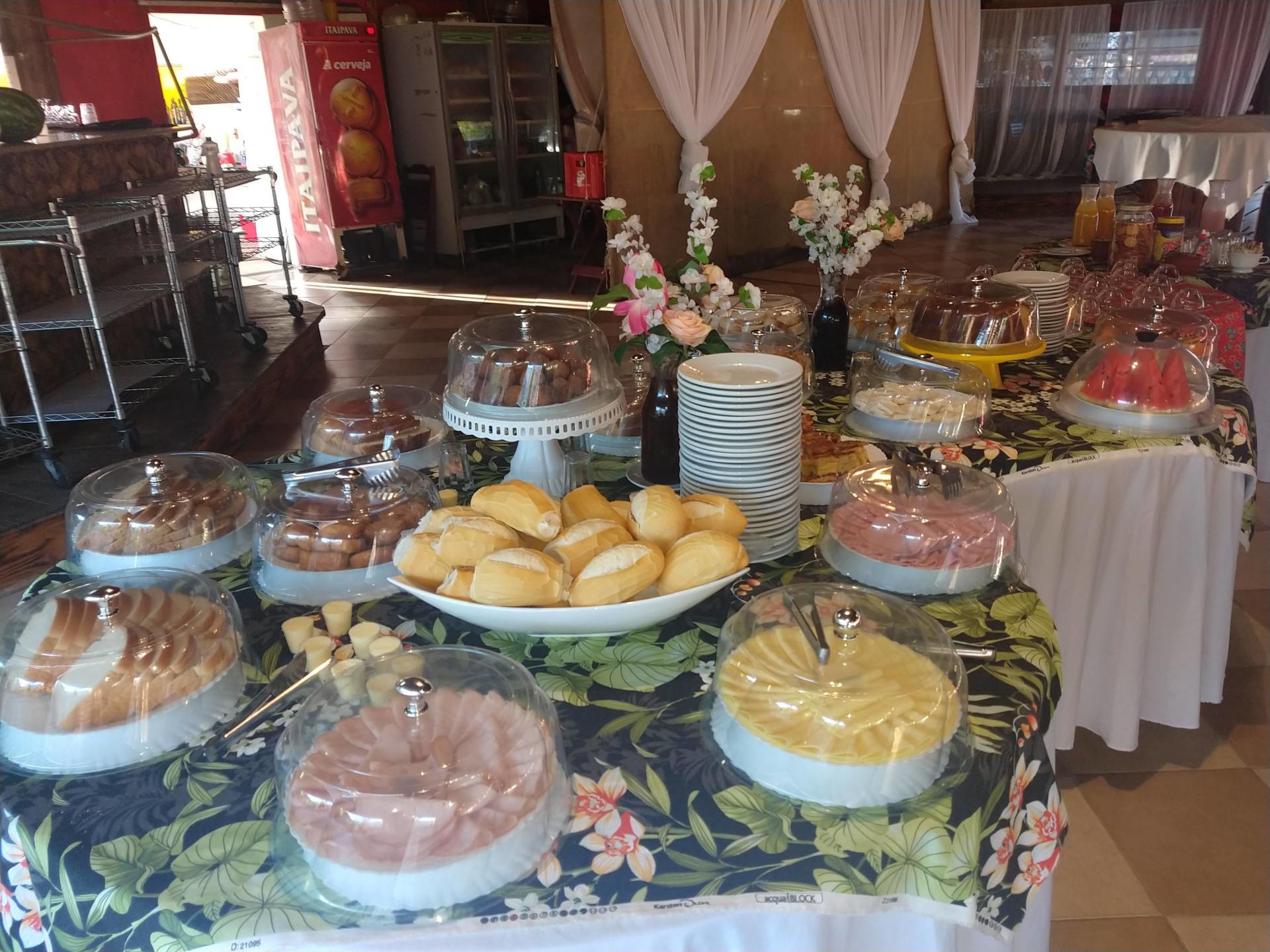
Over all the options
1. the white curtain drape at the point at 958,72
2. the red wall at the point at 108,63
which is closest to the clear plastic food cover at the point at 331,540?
the red wall at the point at 108,63

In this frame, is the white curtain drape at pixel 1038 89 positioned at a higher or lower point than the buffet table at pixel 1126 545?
higher

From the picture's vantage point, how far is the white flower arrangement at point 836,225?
209 cm

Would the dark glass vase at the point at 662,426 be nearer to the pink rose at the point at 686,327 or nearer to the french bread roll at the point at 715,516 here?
the pink rose at the point at 686,327

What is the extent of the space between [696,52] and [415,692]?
5550 mm

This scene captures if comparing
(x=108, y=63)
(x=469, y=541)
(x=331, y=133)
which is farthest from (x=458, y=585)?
(x=331, y=133)

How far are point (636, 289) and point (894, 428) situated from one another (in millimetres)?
691

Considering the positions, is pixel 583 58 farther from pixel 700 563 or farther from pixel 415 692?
pixel 415 692

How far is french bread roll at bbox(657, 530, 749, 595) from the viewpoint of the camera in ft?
3.36

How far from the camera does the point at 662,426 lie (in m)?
1.44

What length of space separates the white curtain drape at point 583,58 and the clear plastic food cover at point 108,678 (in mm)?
5309

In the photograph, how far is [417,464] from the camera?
1569mm

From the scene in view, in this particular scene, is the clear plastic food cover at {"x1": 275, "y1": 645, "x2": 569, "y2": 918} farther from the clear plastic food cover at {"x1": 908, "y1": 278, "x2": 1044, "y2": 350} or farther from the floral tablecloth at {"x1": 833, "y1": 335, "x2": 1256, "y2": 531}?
the clear plastic food cover at {"x1": 908, "y1": 278, "x2": 1044, "y2": 350}

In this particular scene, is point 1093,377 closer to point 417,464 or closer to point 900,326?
point 900,326

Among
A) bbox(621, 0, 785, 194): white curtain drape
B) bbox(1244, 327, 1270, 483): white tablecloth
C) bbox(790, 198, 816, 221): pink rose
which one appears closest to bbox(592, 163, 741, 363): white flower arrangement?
bbox(790, 198, 816, 221): pink rose
